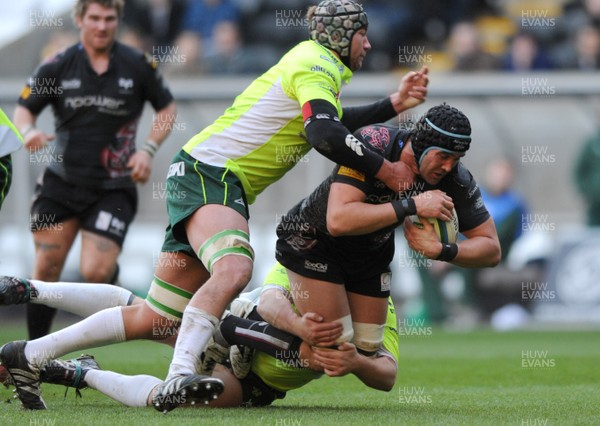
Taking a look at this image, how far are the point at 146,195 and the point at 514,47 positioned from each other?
563cm

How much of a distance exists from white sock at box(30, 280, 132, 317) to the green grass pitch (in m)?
0.54

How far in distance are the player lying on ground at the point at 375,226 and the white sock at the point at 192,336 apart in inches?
27.3

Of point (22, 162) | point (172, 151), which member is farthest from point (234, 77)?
point (22, 162)

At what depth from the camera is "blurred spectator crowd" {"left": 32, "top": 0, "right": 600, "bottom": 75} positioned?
1736cm

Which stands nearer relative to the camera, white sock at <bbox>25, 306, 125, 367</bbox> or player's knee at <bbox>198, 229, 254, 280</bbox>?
player's knee at <bbox>198, 229, 254, 280</bbox>

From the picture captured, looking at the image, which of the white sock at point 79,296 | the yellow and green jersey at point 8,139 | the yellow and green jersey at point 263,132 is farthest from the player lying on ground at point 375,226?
the yellow and green jersey at point 8,139

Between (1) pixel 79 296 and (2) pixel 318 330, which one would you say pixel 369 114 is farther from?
(1) pixel 79 296

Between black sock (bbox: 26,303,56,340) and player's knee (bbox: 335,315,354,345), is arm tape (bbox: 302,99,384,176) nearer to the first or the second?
player's knee (bbox: 335,315,354,345)

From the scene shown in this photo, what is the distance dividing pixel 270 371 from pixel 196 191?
1.09 m

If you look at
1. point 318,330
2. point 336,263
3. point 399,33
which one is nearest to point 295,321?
point 318,330

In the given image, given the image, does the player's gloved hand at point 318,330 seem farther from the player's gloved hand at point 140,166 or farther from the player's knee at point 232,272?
the player's gloved hand at point 140,166

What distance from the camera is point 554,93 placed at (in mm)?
16297

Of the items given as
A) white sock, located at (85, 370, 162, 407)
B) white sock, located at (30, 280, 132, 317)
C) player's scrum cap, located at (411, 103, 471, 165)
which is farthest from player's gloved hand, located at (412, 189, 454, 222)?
white sock, located at (30, 280, 132, 317)

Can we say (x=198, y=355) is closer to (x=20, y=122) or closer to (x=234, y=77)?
(x=20, y=122)
